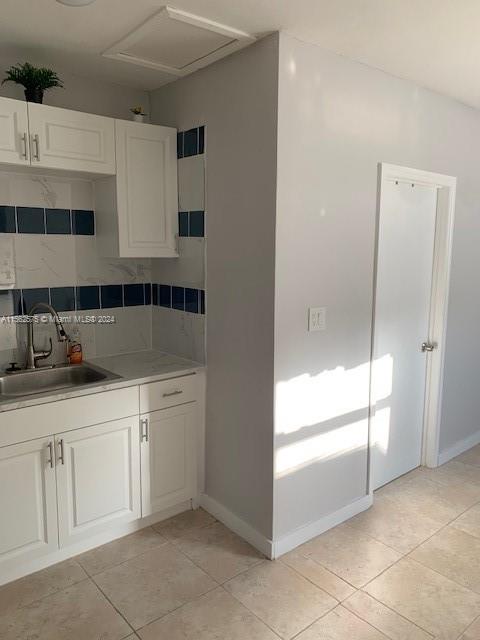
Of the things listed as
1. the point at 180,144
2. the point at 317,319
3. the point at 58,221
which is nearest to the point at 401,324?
the point at 317,319

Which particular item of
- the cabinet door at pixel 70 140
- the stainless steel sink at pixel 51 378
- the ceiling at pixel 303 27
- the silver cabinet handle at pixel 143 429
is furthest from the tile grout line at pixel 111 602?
the ceiling at pixel 303 27

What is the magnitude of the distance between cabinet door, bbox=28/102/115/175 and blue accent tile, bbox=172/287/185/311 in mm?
766

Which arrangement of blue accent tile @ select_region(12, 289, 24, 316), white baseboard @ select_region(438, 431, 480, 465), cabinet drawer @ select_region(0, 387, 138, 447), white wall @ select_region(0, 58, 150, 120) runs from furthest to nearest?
white baseboard @ select_region(438, 431, 480, 465)
blue accent tile @ select_region(12, 289, 24, 316)
white wall @ select_region(0, 58, 150, 120)
cabinet drawer @ select_region(0, 387, 138, 447)

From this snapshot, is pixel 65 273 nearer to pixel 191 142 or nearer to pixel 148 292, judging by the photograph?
pixel 148 292

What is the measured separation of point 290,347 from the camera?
97.0 inches

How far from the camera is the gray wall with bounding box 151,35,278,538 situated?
237cm

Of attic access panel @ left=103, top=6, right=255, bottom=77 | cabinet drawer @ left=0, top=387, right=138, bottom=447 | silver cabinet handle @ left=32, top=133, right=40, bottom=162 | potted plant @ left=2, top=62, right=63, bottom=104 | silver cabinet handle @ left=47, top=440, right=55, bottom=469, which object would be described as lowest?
silver cabinet handle @ left=47, top=440, right=55, bottom=469

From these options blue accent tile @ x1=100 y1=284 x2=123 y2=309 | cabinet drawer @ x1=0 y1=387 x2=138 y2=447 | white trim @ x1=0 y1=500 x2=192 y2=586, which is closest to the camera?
cabinet drawer @ x1=0 y1=387 x2=138 y2=447

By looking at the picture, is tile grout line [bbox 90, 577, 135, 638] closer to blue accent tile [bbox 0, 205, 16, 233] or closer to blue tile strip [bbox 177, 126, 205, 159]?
blue accent tile [bbox 0, 205, 16, 233]

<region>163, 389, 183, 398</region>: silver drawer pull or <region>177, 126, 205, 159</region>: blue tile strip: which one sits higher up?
<region>177, 126, 205, 159</region>: blue tile strip

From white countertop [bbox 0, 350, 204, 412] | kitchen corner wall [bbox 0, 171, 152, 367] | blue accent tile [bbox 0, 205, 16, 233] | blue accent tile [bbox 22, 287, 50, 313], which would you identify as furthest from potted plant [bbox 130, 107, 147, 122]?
white countertop [bbox 0, 350, 204, 412]

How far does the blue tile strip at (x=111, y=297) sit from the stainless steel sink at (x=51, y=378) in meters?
0.34

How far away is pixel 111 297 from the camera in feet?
10.3

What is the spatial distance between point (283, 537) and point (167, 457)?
74cm
